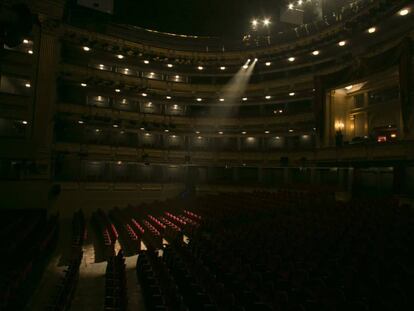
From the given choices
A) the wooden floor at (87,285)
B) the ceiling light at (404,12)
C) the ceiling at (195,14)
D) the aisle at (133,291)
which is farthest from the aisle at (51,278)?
the ceiling at (195,14)

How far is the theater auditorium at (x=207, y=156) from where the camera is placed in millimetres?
4922

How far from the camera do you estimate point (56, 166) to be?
17.6m

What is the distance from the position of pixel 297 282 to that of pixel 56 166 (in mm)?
16723

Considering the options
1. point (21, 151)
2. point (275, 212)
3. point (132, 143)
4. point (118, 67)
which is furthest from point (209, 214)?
point (118, 67)

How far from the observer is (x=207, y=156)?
70.0 feet

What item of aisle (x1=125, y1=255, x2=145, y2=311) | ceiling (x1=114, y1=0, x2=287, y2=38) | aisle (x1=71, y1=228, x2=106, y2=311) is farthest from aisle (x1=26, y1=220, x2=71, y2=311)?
ceiling (x1=114, y1=0, x2=287, y2=38)

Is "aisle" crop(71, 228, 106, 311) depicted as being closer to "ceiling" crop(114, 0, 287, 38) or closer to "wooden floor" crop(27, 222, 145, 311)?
"wooden floor" crop(27, 222, 145, 311)

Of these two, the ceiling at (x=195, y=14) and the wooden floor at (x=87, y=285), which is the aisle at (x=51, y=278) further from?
the ceiling at (x=195, y=14)

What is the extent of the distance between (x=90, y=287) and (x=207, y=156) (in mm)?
15318

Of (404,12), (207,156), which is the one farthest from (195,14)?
(404,12)

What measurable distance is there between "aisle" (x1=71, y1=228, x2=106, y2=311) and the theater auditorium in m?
0.05

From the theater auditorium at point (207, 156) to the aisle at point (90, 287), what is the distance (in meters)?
0.05

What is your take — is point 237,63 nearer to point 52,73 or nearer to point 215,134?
point 215,134

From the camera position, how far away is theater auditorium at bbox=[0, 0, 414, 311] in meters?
4.92
